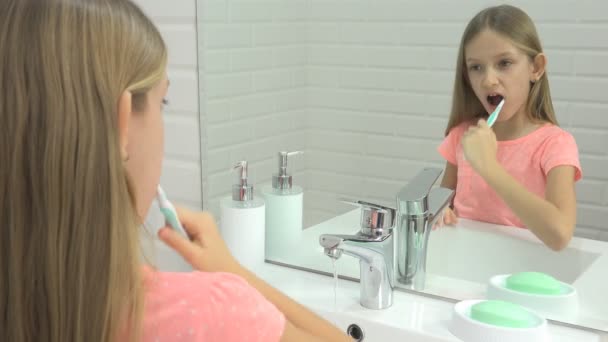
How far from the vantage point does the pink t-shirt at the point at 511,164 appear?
1.05 meters

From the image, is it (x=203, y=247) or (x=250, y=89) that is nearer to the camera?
(x=203, y=247)

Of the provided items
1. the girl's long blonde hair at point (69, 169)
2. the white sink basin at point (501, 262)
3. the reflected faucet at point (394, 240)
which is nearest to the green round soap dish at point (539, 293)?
the white sink basin at point (501, 262)

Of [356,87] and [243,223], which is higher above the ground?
[356,87]

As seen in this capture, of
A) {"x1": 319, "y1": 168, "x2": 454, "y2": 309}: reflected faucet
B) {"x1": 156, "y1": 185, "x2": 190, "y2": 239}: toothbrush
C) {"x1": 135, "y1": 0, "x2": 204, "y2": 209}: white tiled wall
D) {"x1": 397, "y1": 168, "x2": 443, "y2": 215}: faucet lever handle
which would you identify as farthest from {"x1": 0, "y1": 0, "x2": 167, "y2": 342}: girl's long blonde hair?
{"x1": 135, "y1": 0, "x2": 204, "y2": 209}: white tiled wall

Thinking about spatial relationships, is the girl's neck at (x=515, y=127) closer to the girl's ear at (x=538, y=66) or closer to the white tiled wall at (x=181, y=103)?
the girl's ear at (x=538, y=66)

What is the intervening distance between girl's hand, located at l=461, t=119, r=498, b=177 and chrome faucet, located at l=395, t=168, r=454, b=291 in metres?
0.05

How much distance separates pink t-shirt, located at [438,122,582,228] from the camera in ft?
3.43

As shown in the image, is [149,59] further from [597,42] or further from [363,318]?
[597,42]

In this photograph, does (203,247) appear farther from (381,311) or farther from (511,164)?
(511,164)

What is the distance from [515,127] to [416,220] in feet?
0.67

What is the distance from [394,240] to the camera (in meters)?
1.10

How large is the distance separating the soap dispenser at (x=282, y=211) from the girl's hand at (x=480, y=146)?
31cm

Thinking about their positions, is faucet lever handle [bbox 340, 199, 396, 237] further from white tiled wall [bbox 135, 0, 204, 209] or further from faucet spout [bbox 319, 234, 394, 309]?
white tiled wall [bbox 135, 0, 204, 209]

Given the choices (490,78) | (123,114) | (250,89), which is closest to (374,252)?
(490,78)
